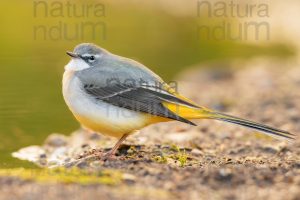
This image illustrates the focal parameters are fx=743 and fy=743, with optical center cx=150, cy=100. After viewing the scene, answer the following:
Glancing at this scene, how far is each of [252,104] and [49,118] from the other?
147 inches

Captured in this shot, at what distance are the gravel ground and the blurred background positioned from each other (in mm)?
1335

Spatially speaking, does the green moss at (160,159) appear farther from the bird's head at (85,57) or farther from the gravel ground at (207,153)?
the bird's head at (85,57)

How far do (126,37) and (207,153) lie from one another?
34.1ft

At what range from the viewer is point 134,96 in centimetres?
918

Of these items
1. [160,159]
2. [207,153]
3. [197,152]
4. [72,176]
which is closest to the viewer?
[72,176]

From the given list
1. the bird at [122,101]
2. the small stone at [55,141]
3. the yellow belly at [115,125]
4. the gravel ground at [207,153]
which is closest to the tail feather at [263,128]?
the bird at [122,101]

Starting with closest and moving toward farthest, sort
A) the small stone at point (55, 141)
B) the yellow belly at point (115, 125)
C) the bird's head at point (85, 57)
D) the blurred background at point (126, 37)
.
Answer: the yellow belly at point (115, 125) < the bird's head at point (85, 57) < the small stone at point (55, 141) < the blurred background at point (126, 37)

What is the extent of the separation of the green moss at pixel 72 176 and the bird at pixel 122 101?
117 cm

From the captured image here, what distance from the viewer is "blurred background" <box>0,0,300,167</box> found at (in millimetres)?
14219

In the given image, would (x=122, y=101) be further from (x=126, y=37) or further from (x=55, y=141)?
(x=126, y=37)

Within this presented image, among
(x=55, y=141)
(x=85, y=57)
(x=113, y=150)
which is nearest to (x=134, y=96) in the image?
(x=113, y=150)

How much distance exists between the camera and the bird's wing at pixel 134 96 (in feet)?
29.8

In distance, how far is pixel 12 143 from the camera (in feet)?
36.2

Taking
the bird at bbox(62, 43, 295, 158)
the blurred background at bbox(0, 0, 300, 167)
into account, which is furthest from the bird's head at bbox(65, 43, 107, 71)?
the blurred background at bbox(0, 0, 300, 167)
